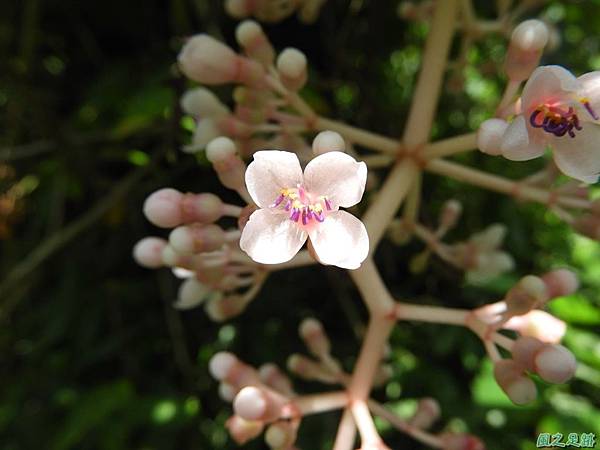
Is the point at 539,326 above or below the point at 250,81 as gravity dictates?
below

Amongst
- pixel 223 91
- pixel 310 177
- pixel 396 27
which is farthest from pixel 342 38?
pixel 310 177

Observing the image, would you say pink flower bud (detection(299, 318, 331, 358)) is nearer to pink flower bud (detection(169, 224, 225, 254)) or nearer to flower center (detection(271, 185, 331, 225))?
pink flower bud (detection(169, 224, 225, 254))

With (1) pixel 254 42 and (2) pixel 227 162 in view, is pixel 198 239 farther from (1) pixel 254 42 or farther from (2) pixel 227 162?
(1) pixel 254 42

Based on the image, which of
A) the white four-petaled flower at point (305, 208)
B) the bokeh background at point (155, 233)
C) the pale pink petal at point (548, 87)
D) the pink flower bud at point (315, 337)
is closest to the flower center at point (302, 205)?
the white four-petaled flower at point (305, 208)

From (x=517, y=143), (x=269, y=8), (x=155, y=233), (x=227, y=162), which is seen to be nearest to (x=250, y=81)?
(x=227, y=162)

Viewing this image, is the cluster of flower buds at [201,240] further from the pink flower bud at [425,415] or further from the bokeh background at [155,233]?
the bokeh background at [155,233]
